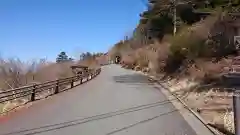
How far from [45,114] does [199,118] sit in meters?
6.09

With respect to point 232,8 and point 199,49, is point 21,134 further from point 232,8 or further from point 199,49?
point 232,8

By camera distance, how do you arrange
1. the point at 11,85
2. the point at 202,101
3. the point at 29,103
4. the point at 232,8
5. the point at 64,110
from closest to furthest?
1. the point at 64,110
2. the point at 202,101
3. the point at 29,103
4. the point at 232,8
5. the point at 11,85

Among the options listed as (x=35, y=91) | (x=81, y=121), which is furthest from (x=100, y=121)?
(x=35, y=91)

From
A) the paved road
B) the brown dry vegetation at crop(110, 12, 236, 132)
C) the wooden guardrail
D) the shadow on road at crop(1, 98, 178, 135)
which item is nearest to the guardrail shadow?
the brown dry vegetation at crop(110, 12, 236, 132)

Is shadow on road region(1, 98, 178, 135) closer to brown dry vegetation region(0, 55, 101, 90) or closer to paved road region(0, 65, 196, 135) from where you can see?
paved road region(0, 65, 196, 135)

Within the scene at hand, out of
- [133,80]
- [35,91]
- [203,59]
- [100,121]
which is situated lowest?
[133,80]

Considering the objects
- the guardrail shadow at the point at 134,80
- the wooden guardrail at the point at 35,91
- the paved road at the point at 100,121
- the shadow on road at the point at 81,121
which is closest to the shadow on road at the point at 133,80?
the guardrail shadow at the point at 134,80

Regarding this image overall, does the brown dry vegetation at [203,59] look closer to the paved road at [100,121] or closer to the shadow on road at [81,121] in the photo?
the paved road at [100,121]

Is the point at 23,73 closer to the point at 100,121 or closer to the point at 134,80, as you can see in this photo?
the point at 134,80

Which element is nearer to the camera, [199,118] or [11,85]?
[199,118]

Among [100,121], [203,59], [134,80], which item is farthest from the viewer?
[134,80]

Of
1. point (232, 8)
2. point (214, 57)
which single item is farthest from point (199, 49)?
point (232, 8)

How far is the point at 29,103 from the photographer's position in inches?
749

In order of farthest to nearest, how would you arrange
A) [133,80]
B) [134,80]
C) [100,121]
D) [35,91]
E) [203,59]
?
[133,80] → [134,80] → [203,59] → [35,91] → [100,121]
